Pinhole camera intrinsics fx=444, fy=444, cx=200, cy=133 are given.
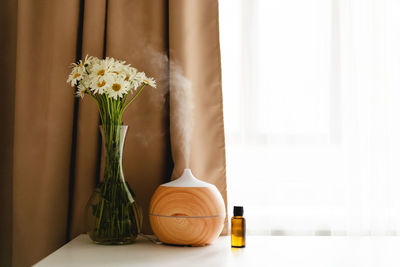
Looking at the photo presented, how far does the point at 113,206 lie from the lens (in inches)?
49.3

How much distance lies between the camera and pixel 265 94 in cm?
152

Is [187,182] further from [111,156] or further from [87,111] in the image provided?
[87,111]

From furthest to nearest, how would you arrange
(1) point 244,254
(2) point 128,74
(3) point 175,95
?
(3) point 175,95
(2) point 128,74
(1) point 244,254

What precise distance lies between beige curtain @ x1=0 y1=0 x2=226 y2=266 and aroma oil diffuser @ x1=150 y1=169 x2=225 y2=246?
7.8 inches

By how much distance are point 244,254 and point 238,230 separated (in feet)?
0.28

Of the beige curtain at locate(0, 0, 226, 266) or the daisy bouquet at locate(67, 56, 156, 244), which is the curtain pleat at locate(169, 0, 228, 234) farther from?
the daisy bouquet at locate(67, 56, 156, 244)

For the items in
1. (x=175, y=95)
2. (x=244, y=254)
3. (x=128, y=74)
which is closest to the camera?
(x=244, y=254)

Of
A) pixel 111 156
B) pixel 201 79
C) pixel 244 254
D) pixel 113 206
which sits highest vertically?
pixel 201 79

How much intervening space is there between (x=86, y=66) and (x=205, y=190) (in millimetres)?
508

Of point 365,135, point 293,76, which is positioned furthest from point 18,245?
point 365,135

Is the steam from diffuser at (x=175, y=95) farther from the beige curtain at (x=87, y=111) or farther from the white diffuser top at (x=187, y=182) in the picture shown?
the white diffuser top at (x=187, y=182)

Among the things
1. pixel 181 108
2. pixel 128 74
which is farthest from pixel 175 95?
pixel 128 74

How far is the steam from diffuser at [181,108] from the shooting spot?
142 cm

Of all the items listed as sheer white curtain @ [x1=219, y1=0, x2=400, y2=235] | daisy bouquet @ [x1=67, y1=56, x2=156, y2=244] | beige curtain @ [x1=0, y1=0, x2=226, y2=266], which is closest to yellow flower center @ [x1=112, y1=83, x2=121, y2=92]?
daisy bouquet @ [x1=67, y1=56, x2=156, y2=244]
